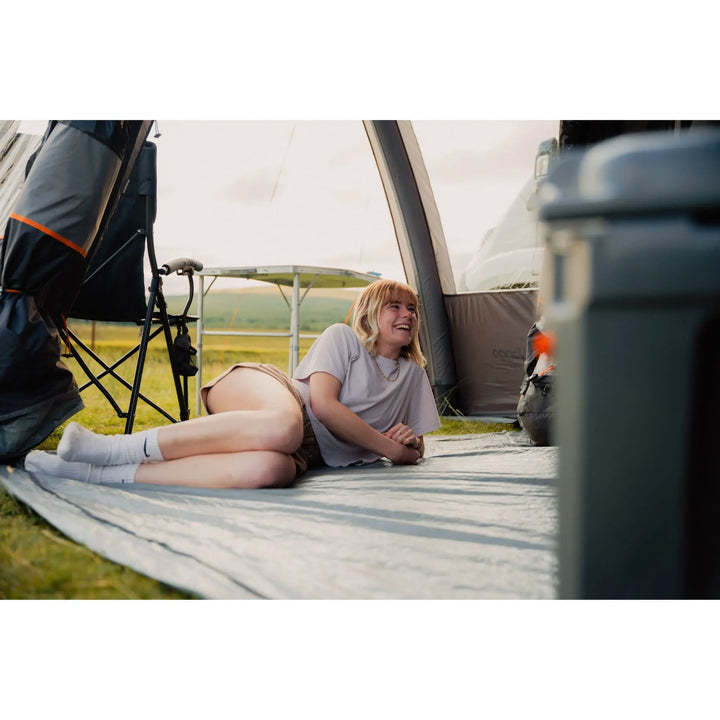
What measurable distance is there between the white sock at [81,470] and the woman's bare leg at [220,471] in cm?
3

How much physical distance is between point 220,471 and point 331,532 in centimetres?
39

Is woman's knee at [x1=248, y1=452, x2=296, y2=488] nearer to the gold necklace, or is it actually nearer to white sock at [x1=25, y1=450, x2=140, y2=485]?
white sock at [x1=25, y1=450, x2=140, y2=485]

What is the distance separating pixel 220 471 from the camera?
131 centimetres

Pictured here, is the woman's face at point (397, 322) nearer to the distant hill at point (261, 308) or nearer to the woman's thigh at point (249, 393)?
the woman's thigh at point (249, 393)

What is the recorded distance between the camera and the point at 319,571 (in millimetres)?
851

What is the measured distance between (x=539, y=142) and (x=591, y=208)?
295 cm

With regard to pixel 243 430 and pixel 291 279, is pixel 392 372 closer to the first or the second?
pixel 243 430

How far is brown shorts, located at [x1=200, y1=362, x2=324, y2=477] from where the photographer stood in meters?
1.51

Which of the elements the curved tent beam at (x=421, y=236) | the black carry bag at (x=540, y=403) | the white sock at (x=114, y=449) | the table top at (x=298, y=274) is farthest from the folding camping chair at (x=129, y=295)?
the curved tent beam at (x=421, y=236)

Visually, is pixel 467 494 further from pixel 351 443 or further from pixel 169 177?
pixel 169 177

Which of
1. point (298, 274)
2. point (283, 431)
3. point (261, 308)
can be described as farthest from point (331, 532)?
point (261, 308)

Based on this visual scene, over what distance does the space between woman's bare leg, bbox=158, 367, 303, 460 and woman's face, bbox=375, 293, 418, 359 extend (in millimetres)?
401

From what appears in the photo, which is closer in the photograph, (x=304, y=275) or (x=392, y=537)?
(x=392, y=537)

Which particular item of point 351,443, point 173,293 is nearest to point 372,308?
point 351,443
